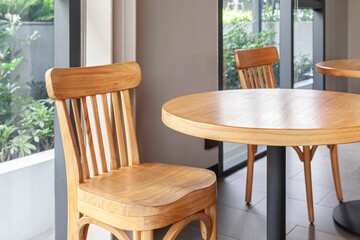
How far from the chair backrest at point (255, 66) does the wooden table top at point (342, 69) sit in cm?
31

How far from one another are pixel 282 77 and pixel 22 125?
2812 mm

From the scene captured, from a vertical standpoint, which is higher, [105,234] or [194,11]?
[194,11]

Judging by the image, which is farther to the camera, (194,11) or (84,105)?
(194,11)

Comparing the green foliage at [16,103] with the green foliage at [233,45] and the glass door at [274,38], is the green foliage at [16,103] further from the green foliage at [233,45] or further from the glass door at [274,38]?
the green foliage at [233,45]

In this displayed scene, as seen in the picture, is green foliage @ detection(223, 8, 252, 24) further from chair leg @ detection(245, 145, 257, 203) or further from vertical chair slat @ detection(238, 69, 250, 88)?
chair leg @ detection(245, 145, 257, 203)

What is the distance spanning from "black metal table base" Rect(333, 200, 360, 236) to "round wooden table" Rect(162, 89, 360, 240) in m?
0.85

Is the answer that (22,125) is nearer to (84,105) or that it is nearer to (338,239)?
(84,105)

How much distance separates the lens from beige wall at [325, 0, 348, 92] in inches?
196

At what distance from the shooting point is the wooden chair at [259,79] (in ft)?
7.52

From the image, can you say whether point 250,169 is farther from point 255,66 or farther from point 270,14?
point 270,14

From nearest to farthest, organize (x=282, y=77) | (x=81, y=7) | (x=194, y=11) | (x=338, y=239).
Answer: (x=81, y=7)
(x=338, y=239)
(x=194, y=11)
(x=282, y=77)

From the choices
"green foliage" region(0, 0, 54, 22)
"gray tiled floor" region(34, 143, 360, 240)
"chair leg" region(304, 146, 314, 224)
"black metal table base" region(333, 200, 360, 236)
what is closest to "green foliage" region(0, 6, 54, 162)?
"green foliage" region(0, 0, 54, 22)

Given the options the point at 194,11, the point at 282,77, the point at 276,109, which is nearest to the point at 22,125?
the point at 276,109

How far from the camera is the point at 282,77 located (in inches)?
158
